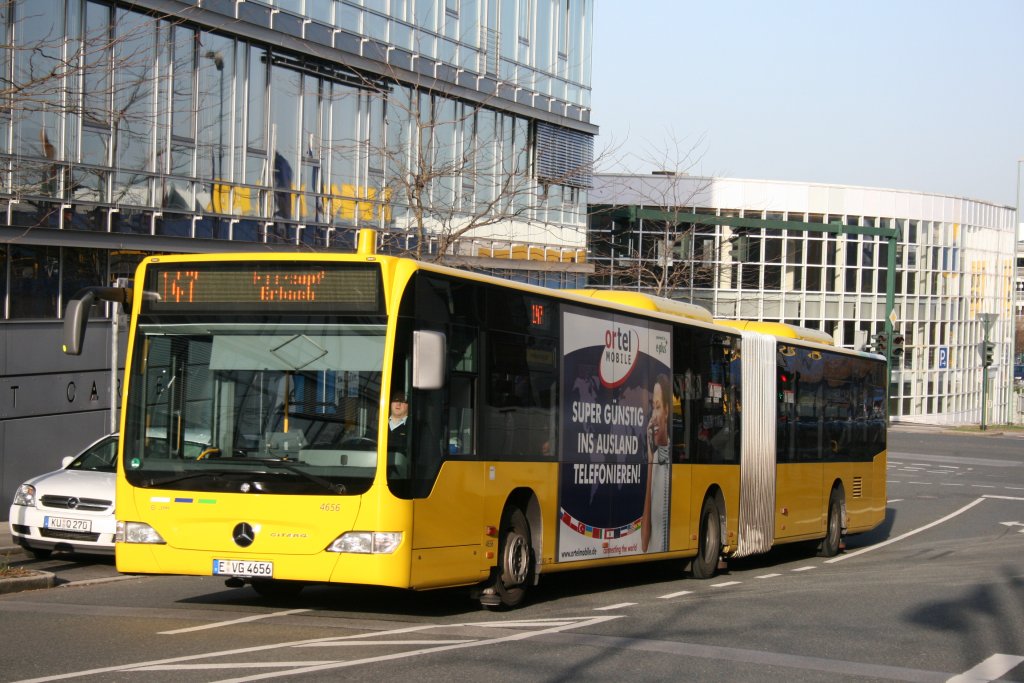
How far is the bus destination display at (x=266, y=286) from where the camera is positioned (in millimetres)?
10430

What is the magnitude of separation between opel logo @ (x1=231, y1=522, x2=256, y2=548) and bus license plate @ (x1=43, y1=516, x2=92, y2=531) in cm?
584

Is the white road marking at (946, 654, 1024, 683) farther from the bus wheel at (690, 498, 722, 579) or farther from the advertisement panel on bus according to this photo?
the bus wheel at (690, 498, 722, 579)

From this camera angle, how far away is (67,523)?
51.3 feet

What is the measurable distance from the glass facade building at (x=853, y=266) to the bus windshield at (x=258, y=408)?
41.4 m

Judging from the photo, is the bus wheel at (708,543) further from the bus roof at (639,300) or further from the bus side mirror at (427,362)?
the bus side mirror at (427,362)

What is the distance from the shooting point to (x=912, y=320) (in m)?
68.2

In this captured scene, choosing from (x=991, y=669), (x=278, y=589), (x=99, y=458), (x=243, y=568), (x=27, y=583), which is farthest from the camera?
(x=99, y=458)

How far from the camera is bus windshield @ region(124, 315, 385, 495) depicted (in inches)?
400

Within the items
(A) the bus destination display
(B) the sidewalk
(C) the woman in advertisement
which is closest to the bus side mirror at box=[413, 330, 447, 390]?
(A) the bus destination display

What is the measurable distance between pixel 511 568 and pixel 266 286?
3198 millimetres

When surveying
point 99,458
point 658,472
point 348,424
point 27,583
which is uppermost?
point 348,424

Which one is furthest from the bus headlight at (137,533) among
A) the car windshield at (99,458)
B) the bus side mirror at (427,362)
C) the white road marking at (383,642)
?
the car windshield at (99,458)

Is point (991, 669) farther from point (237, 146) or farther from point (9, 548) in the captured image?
point (237, 146)

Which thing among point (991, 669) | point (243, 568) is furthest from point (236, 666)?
point (991, 669)
